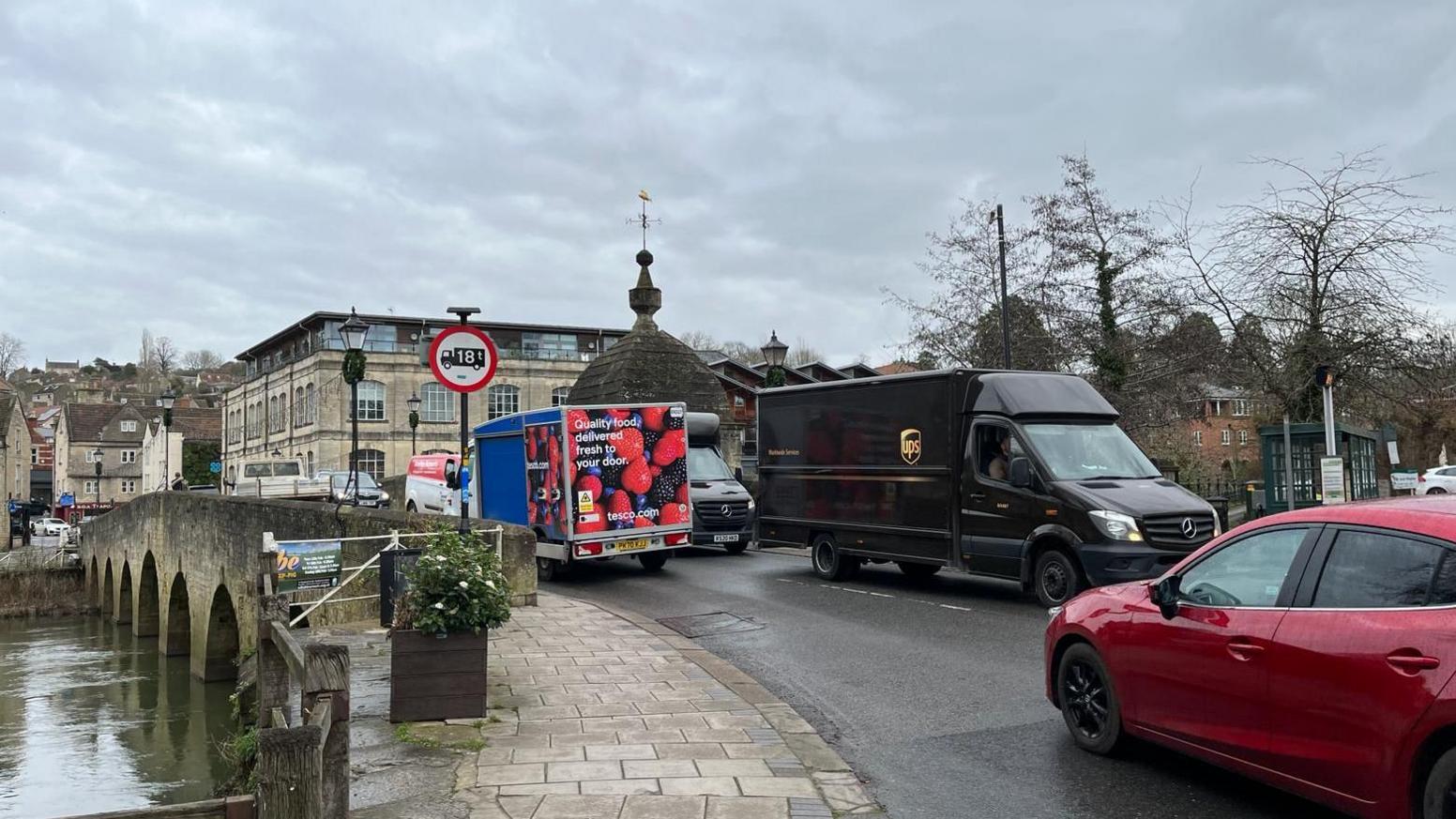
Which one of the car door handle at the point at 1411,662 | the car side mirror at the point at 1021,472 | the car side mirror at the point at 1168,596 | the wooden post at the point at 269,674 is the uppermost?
the car side mirror at the point at 1021,472

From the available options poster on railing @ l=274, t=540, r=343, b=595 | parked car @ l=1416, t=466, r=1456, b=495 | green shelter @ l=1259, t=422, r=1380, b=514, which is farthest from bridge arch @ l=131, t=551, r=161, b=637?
parked car @ l=1416, t=466, r=1456, b=495

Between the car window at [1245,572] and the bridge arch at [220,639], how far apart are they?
66.2 feet

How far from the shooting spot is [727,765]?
590cm

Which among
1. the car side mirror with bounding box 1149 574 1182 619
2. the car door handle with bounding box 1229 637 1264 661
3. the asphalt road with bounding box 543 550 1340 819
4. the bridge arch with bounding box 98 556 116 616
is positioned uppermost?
the car side mirror with bounding box 1149 574 1182 619

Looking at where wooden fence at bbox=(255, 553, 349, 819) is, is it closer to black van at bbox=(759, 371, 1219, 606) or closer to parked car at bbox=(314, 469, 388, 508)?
black van at bbox=(759, 371, 1219, 606)

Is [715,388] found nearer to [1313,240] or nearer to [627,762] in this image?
[1313,240]

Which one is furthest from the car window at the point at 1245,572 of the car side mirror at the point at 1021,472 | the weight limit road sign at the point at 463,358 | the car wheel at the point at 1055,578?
the weight limit road sign at the point at 463,358

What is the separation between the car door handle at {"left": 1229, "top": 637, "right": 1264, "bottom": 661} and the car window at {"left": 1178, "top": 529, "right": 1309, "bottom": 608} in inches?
7.6

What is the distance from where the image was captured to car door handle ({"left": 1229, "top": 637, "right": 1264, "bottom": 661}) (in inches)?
191

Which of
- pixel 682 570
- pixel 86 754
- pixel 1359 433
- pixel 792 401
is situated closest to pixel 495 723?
pixel 792 401

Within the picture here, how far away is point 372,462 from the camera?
65250 millimetres

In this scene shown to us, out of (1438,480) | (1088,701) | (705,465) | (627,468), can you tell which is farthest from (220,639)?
(1438,480)

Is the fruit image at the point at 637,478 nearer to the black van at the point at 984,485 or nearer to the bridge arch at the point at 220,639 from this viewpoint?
the black van at the point at 984,485

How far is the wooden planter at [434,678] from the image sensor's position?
692 cm
